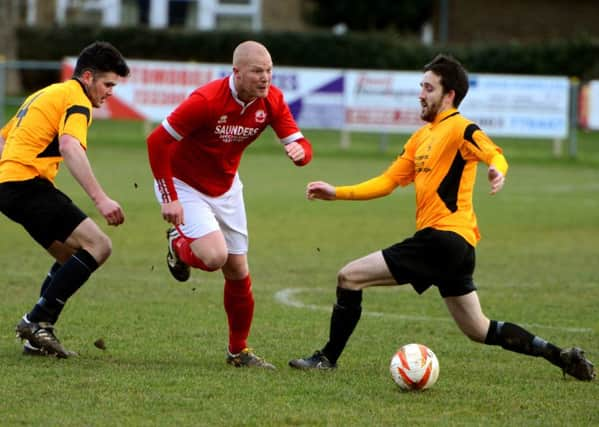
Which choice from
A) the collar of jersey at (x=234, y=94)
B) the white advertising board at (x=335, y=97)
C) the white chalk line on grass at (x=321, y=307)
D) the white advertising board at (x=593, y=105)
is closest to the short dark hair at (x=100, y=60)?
the collar of jersey at (x=234, y=94)

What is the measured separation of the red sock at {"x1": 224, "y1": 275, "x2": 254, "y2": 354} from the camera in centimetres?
744

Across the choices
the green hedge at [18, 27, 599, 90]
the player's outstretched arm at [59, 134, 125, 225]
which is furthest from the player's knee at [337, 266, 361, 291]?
the green hedge at [18, 27, 599, 90]

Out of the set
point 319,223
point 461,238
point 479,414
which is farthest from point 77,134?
point 319,223

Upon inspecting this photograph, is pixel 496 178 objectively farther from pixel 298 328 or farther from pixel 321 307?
pixel 321 307

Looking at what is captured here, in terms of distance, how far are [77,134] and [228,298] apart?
56.6 inches

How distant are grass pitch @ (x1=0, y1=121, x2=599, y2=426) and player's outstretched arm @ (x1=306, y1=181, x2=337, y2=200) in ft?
3.54

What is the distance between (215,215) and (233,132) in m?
0.56

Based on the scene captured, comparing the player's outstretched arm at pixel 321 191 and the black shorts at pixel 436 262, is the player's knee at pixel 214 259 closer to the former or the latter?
the player's outstretched arm at pixel 321 191

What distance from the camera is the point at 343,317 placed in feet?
23.2

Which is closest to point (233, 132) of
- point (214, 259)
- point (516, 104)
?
point (214, 259)

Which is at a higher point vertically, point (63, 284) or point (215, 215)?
point (215, 215)

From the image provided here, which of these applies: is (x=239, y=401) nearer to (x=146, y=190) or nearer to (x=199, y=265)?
(x=199, y=265)

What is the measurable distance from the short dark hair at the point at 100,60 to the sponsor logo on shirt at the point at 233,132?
79 centimetres

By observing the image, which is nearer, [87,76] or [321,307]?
[87,76]
